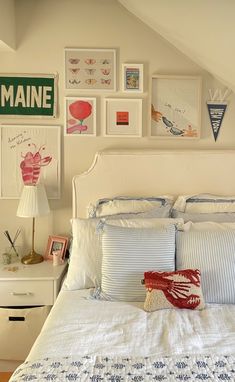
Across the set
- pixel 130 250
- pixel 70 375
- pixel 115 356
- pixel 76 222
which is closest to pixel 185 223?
pixel 130 250

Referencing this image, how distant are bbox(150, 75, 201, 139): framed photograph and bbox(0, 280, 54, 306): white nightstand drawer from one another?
1.21 metres

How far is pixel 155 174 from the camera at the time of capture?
265cm

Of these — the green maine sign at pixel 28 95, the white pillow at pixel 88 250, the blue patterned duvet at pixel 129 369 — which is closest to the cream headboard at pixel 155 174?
the white pillow at pixel 88 250

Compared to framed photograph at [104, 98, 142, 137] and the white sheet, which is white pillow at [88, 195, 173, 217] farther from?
the white sheet

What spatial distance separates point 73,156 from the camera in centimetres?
276

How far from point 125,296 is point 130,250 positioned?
9.0 inches

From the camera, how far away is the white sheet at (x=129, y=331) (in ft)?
4.96

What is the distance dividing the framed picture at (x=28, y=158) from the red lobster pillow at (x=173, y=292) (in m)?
1.12

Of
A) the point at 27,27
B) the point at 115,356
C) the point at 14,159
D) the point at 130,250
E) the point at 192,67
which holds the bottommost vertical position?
the point at 115,356

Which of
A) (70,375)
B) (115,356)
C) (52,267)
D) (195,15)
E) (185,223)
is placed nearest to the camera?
(70,375)

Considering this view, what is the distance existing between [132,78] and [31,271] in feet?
4.65

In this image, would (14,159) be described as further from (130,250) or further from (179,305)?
(179,305)

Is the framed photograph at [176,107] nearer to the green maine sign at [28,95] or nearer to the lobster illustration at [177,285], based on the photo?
the green maine sign at [28,95]

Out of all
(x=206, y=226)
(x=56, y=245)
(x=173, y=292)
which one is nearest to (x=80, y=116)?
(x=56, y=245)
